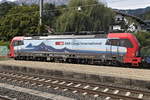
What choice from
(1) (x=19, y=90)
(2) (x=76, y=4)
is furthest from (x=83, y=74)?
(2) (x=76, y=4)

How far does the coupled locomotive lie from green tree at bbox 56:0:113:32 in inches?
505

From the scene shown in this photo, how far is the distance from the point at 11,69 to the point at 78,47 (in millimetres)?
6566

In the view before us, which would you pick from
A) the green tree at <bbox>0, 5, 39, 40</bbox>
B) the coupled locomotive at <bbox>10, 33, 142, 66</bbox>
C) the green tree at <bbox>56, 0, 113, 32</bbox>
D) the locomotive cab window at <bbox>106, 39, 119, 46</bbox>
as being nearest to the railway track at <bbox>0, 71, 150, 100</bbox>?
the coupled locomotive at <bbox>10, 33, 142, 66</bbox>

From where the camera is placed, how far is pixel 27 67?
21.0 m

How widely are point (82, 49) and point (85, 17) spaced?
1795 cm

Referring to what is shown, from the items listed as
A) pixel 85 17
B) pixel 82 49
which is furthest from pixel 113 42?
pixel 85 17

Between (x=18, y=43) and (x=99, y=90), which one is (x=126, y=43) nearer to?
(x=99, y=90)

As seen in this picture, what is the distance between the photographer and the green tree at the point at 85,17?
4106cm

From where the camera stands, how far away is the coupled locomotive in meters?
21.3

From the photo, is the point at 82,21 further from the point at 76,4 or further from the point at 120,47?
the point at 120,47

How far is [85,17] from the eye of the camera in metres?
41.2

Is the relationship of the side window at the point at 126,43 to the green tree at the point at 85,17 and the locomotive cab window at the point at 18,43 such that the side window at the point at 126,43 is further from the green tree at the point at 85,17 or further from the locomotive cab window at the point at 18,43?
the green tree at the point at 85,17

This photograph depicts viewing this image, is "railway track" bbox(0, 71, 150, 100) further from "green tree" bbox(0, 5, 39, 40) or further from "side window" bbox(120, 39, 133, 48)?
"green tree" bbox(0, 5, 39, 40)

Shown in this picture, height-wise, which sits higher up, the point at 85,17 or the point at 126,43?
the point at 85,17
